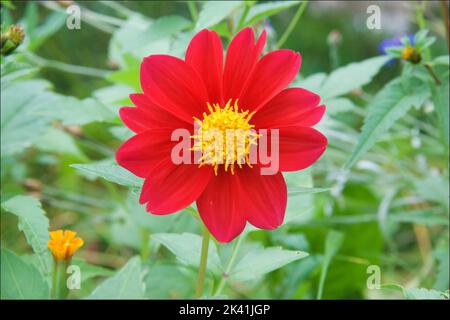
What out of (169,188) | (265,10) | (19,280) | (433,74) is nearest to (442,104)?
(433,74)

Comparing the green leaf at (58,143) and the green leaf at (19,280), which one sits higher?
the green leaf at (58,143)

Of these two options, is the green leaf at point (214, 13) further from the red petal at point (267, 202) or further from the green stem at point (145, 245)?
the green stem at point (145, 245)

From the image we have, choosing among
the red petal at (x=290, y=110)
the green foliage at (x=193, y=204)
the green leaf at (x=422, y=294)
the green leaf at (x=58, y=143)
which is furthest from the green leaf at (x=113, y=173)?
the green leaf at (x=58, y=143)

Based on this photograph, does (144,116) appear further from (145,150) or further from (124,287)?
(124,287)

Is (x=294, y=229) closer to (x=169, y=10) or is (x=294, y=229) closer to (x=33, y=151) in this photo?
(x=33, y=151)
